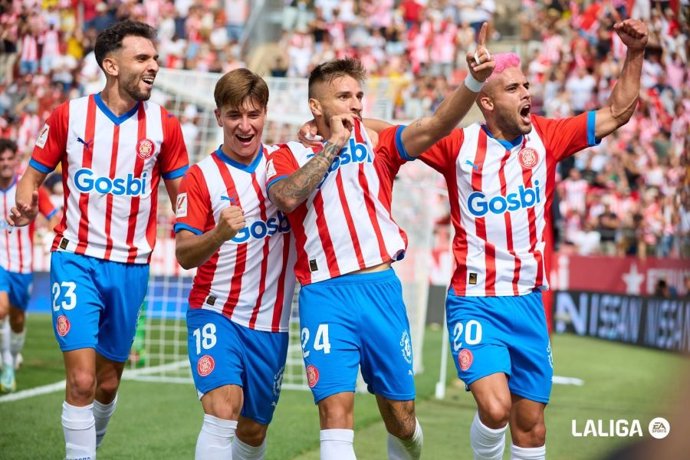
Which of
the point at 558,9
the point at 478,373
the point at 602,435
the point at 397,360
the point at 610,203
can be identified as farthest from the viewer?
the point at 558,9

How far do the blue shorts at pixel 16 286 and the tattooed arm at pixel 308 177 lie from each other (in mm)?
6568

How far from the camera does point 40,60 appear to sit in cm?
2538

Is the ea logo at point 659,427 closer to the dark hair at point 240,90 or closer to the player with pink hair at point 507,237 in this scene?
the player with pink hair at point 507,237

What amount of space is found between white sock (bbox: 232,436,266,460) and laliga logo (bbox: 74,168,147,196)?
162 cm

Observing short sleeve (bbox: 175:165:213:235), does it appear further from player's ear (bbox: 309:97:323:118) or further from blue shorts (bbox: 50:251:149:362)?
blue shorts (bbox: 50:251:149:362)

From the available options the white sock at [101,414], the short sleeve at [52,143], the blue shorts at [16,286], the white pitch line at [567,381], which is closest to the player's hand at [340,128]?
the short sleeve at [52,143]

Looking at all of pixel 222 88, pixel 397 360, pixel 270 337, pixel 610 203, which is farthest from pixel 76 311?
pixel 610 203

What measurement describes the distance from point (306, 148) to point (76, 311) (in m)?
1.60

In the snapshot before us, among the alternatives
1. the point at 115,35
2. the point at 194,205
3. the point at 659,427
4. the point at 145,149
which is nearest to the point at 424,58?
the point at 115,35

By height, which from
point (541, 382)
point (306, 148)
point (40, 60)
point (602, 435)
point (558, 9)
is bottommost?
point (602, 435)

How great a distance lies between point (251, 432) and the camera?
16.8ft

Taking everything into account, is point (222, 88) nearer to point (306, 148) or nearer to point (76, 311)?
point (306, 148)

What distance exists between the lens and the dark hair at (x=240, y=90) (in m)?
4.99

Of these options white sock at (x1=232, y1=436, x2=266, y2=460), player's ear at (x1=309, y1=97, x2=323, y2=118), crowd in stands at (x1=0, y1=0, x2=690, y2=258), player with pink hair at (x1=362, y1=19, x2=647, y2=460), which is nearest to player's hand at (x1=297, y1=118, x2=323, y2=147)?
player's ear at (x1=309, y1=97, x2=323, y2=118)
